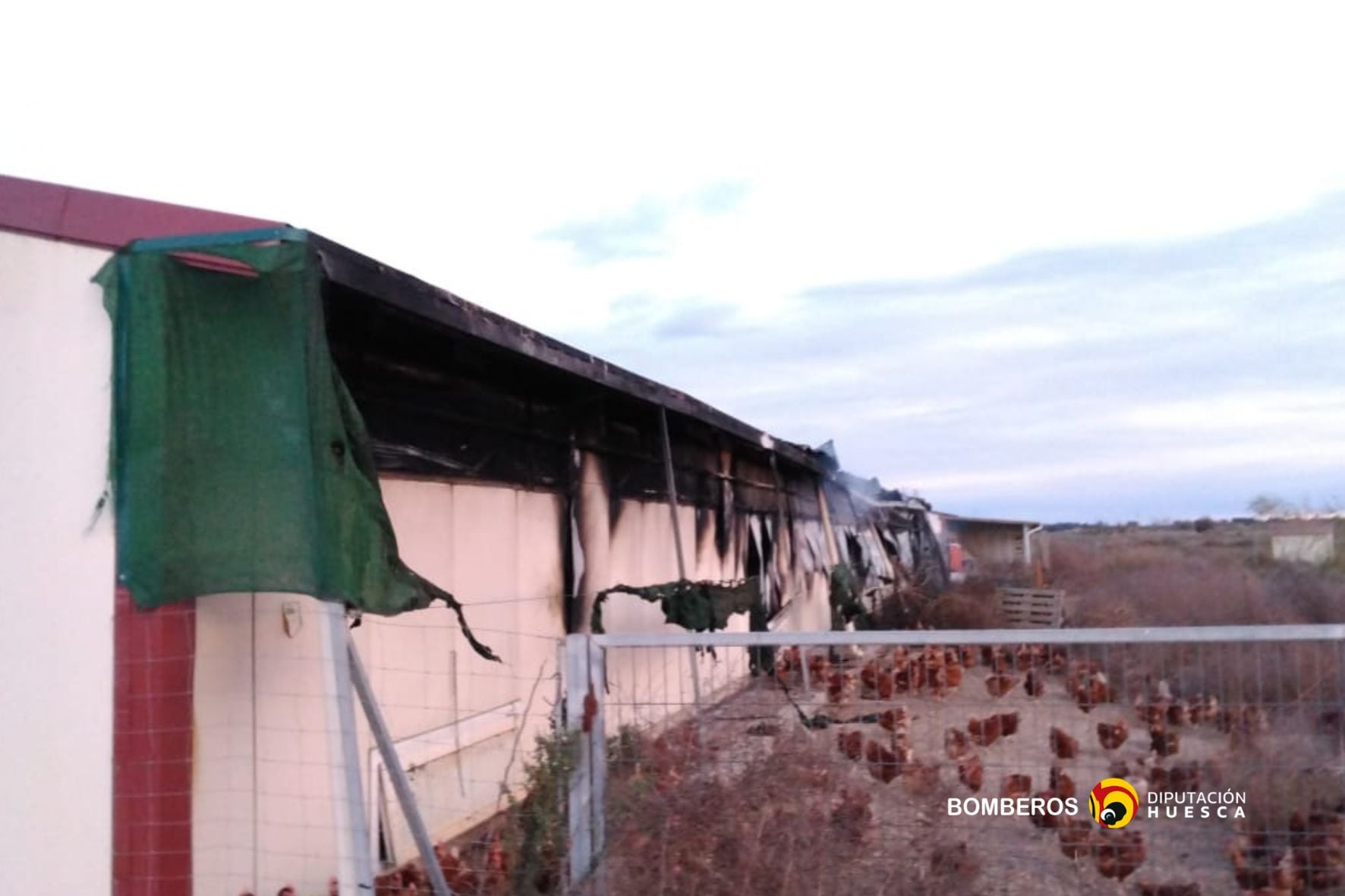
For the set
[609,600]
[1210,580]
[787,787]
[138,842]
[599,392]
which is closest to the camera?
[138,842]

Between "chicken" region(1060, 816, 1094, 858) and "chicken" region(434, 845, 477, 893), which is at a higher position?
"chicken" region(1060, 816, 1094, 858)

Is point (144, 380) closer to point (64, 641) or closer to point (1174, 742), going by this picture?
point (64, 641)

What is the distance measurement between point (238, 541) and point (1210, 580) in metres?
21.0

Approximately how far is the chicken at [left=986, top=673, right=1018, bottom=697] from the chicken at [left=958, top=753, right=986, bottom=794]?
37 cm

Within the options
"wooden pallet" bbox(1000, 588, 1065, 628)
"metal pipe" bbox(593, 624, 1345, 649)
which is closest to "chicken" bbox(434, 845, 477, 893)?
"metal pipe" bbox(593, 624, 1345, 649)

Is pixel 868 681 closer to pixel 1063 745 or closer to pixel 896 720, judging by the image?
pixel 896 720

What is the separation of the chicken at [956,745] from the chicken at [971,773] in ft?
0.48

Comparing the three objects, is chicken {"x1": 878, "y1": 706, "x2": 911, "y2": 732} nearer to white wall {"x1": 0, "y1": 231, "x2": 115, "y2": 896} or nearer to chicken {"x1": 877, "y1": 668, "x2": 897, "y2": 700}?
chicken {"x1": 877, "y1": 668, "x2": 897, "y2": 700}

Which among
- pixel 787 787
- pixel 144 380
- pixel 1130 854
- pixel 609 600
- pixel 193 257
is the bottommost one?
pixel 1130 854

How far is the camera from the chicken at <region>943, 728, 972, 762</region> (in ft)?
17.3

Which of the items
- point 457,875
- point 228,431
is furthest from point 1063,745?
point 228,431

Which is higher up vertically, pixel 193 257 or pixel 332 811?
pixel 193 257

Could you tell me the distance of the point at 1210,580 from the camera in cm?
2255

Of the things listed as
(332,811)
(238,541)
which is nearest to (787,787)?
(332,811)
